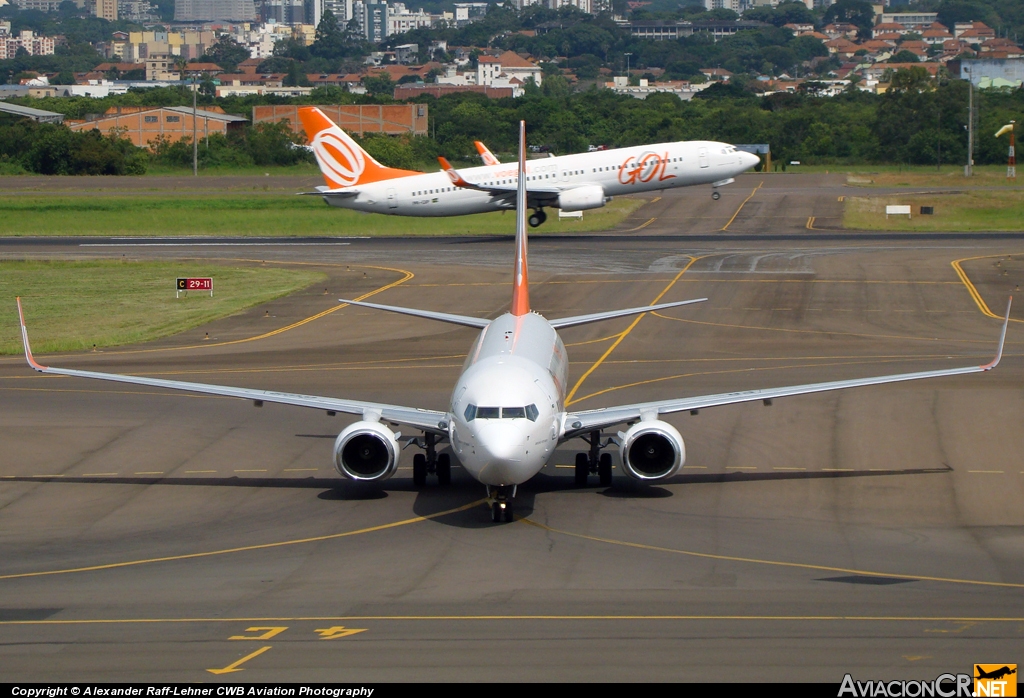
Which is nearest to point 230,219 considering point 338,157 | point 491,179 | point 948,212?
point 338,157

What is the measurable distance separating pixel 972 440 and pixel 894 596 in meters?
12.7

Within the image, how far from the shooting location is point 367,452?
2681 centimetres

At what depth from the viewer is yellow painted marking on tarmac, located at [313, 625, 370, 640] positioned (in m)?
18.5

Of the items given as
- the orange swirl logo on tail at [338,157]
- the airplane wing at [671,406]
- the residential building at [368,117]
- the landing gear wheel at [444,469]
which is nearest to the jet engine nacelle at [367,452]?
the landing gear wheel at [444,469]

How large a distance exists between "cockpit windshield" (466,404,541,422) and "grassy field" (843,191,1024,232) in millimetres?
68237

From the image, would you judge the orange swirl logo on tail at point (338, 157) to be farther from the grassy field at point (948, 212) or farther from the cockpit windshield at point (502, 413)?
the cockpit windshield at point (502, 413)

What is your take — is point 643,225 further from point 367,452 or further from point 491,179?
point 367,452

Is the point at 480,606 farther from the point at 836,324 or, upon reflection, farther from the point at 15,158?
the point at 15,158

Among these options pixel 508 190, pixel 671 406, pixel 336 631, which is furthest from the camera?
pixel 508 190

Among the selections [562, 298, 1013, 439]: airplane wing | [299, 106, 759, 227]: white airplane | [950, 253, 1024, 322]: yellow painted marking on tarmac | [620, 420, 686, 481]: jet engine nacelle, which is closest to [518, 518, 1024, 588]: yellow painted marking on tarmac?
[562, 298, 1013, 439]: airplane wing

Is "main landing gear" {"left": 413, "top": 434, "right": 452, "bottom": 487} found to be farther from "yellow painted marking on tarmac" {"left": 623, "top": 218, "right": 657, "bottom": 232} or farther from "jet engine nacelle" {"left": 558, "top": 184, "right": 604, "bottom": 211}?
"yellow painted marking on tarmac" {"left": 623, "top": 218, "right": 657, "bottom": 232}

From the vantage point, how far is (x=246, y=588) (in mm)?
21469

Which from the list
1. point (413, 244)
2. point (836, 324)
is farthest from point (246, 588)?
point (413, 244)

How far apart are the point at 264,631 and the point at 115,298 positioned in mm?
45272
